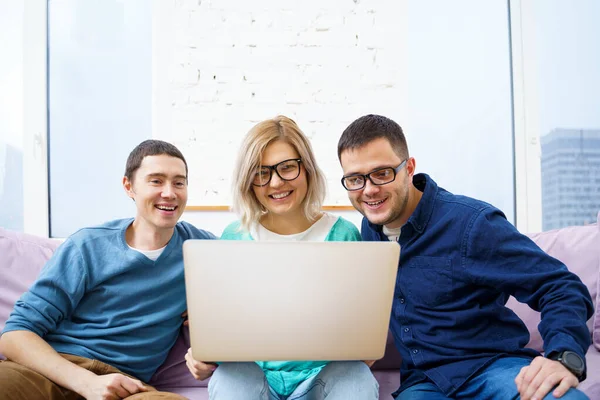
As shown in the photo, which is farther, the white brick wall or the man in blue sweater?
the white brick wall

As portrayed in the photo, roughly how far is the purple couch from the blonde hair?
0.42m

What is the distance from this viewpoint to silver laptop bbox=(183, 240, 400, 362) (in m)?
0.88

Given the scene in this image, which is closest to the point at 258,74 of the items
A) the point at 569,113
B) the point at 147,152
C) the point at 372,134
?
the point at 147,152

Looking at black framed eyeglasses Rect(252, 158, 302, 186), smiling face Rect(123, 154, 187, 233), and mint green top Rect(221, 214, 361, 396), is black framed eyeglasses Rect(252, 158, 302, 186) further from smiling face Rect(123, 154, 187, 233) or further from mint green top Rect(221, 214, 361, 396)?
mint green top Rect(221, 214, 361, 396)

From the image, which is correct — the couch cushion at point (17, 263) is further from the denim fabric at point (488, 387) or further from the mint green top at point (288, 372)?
the denim fabric at point (488, 387)

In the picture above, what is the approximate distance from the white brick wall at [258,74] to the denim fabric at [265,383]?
136cm

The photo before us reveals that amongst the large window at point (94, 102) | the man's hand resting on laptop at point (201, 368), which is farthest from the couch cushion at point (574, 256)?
the large window at point (94, 102)

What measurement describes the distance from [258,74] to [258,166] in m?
1.09

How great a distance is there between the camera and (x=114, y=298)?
135cm

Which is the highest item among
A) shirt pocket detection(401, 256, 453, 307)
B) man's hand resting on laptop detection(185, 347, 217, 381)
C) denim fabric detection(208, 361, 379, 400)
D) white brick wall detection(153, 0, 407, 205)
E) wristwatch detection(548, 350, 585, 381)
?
white brick wall detection(153, 0, 407, 205)

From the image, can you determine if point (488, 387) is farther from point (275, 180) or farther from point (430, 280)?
point (275, 180)

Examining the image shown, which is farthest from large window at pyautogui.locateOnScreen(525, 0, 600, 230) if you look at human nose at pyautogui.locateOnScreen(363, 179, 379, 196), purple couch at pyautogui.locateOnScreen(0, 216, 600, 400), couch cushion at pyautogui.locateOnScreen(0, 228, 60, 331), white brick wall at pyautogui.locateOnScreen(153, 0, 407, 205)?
couch cushion at pyautogui.locateOnScreen(0, 228, 60, 331)

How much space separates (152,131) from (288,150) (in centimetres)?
118

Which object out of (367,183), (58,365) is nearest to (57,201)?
(58,365)
